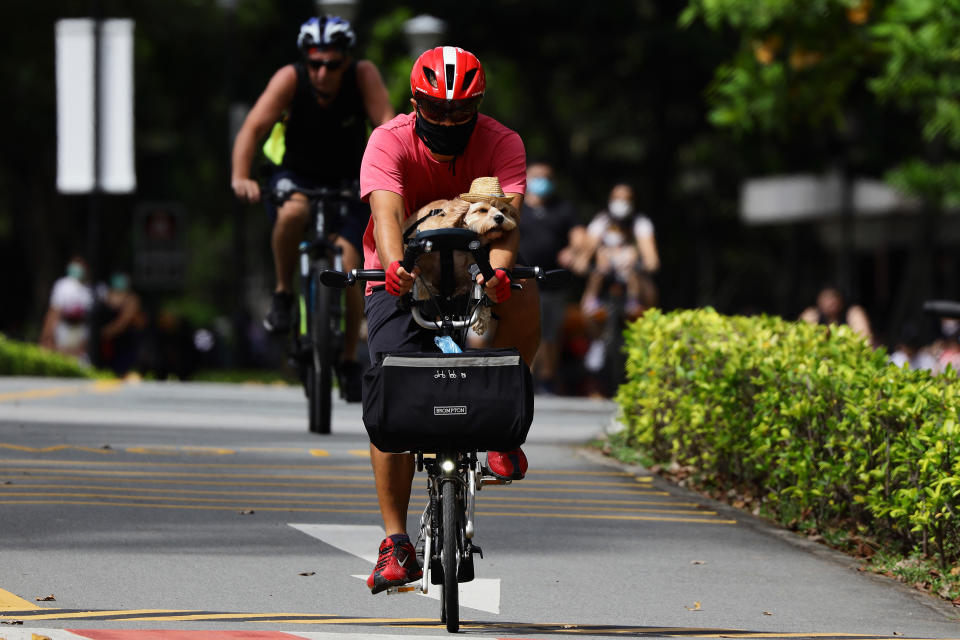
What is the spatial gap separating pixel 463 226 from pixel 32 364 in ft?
48.0

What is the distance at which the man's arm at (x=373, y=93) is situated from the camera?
35.8 feet

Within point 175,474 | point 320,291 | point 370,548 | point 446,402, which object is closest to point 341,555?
point 370,548

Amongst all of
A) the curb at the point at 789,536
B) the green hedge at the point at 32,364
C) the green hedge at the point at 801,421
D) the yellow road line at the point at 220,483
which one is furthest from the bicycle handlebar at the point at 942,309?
→ the green hedge at the point at 32,364

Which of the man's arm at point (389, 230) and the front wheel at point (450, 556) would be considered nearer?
the front wheel at point (450, 556)

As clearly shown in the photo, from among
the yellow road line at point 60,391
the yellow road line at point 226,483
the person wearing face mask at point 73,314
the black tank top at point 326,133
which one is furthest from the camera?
the person wearing face mask at point 73,314

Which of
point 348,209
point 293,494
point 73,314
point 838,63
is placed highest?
point 838,63

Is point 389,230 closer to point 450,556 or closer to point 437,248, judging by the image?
point 437,248

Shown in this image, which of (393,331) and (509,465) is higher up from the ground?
(393,331)

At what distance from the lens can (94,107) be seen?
2355 cm

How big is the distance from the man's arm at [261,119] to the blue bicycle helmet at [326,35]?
20 centimetres

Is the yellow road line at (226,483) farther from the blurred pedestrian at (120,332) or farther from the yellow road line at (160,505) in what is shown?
the blurred pedestrian at (120,332)

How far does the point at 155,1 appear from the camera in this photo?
35969mm

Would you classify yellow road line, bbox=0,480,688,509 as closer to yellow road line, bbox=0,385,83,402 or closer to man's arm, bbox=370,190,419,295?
man's arm, bbox=370,190,419,295

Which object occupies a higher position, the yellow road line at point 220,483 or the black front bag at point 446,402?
the black front bag at point 446,402
